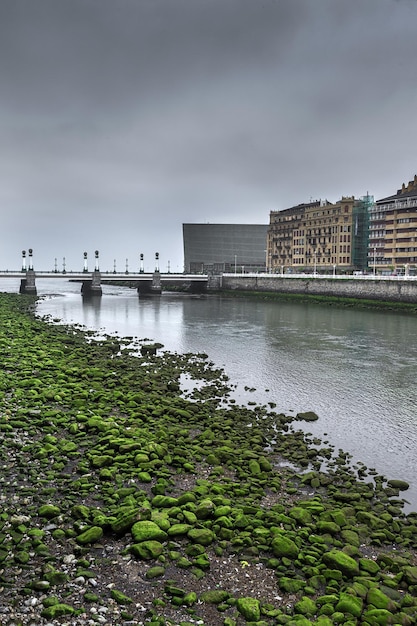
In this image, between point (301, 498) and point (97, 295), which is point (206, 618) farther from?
point (97, 295)

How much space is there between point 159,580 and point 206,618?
1170 mm

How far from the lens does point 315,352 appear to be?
3675 cm

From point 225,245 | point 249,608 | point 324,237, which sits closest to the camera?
point 249,608

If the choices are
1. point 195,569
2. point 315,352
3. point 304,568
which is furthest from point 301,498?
point 315,352

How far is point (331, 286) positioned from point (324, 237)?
48.3 m

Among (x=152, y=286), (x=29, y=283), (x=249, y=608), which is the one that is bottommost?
(x=249, y=608)

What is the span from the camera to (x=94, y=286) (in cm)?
11356

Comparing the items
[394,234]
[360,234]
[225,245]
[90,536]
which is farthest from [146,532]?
[225,245]

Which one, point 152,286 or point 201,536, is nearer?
point 201,536

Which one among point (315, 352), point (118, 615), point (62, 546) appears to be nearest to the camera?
point (118, 615)

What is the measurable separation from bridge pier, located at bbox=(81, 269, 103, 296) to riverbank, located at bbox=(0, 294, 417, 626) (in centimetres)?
9407

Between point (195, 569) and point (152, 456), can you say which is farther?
point (152, 456)

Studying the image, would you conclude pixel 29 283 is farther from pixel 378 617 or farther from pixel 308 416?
pixel 378 617

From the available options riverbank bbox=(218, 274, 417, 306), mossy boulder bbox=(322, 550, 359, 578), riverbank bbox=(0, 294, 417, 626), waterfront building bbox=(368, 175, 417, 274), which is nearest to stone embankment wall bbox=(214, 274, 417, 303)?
riverbank bbox=(218, 274, 417, 306)
